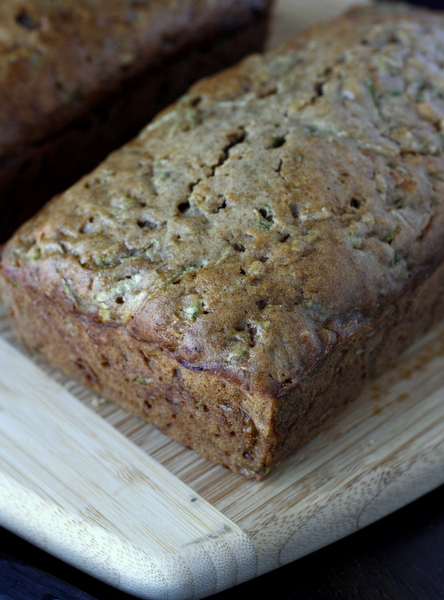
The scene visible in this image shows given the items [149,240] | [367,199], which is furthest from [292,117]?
[149,240]

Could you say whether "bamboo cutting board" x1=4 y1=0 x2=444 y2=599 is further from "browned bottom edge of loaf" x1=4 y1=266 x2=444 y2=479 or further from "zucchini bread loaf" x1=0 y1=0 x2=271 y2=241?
"zucchini bread loaf" x1=0 y1=0 x2=271 y2=241

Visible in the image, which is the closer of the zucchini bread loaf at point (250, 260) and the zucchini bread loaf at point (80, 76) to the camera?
the zucchini bread loaf at point (250, 260)

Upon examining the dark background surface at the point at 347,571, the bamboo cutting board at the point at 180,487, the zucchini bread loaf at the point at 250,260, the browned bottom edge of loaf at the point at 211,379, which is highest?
the zucchini bread loaf at the point at 250,260

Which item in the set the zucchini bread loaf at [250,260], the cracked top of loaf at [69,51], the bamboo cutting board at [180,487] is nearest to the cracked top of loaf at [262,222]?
the zucchini bread loaf at [250,260]

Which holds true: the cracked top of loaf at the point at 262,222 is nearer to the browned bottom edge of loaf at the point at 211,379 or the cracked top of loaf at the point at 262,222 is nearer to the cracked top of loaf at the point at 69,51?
the browned bottom edge of loaf at the point at 211,379

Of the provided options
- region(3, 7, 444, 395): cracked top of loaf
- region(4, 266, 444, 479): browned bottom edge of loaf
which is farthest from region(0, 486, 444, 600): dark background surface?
region(3, 7, 444, 395): cracked top of loaf

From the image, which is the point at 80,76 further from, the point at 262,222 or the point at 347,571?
the point at 347,571

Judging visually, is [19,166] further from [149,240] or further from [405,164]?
[405,164]
